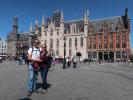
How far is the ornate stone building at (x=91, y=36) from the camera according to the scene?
220 ft

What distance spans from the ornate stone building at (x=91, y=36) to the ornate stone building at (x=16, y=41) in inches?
828

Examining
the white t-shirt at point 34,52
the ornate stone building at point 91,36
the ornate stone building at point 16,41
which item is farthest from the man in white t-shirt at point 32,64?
the ornate stone building at point 16,41

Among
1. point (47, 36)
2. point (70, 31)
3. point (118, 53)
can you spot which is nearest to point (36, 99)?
point (118, 53)

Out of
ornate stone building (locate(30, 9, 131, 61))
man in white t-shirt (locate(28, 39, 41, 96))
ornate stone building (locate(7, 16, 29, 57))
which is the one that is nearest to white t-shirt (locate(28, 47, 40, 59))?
man in white t-shirt (locate(28, 39, 41, 96))

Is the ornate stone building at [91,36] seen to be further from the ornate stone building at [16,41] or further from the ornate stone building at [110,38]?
the ornate stone building at [16,41]

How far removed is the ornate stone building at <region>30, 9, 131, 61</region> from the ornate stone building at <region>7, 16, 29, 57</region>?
21044 millimetres

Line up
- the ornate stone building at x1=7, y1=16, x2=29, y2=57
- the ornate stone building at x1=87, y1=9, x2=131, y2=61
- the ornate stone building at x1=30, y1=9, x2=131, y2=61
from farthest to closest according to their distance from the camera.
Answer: the ornate stone building at x1=7, y1=16, x2=29, y2=57, the ornate stone building at x1=30, y1=9, x2=131, y2=61, the ornate stone building at x1=87, y1=9, x2=131, y2=61

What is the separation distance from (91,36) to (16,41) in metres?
47.6

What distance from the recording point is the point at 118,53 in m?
66.6

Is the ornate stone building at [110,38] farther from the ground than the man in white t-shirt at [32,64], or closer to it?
farther from the ground

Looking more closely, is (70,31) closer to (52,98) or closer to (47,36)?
(47,36)

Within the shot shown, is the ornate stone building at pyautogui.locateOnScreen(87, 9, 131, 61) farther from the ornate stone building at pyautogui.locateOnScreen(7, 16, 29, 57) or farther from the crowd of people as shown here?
the crowd of people

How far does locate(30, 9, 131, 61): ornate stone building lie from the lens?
67.1 m

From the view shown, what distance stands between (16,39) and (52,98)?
104203 mm
